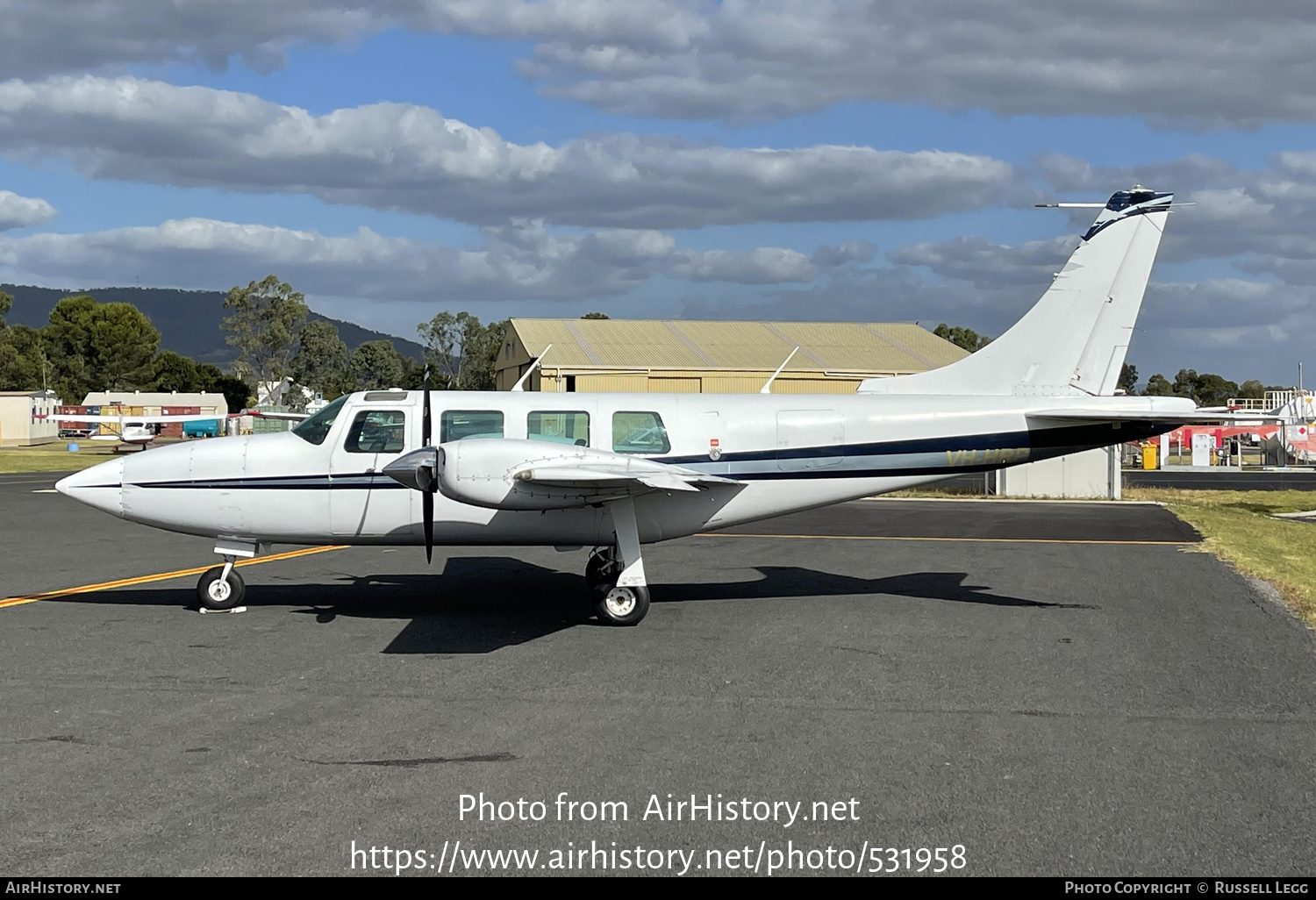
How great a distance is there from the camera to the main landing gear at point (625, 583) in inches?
521

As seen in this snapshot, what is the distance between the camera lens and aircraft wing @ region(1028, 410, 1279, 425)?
548 inches

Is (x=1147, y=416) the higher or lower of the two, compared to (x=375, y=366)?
lower

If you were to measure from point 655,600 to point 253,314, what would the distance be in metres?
108

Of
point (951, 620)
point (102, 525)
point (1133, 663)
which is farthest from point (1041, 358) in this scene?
point (102, 525)

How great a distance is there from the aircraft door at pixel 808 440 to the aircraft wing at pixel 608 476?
6.36 feet

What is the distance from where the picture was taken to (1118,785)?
7367 mm

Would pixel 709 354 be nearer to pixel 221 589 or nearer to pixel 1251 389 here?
pixel 221 589

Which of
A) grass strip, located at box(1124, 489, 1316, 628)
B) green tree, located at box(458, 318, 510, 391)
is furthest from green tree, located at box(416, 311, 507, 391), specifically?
grass strip, located at box(1124, 489, 1316, 628)

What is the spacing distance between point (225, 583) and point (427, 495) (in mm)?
3221

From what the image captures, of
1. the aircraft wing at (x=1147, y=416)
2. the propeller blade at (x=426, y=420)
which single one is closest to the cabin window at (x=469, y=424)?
the propeller blade at (x=426, y=420)

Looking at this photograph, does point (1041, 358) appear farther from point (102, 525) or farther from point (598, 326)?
point (598, 326)

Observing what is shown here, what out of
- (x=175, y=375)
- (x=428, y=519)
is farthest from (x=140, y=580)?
(x=175, y=375)

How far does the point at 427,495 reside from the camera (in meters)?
12.7

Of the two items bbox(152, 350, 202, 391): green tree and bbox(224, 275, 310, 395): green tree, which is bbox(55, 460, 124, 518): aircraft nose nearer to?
bbox(224, 275, 310, 395): green tree
